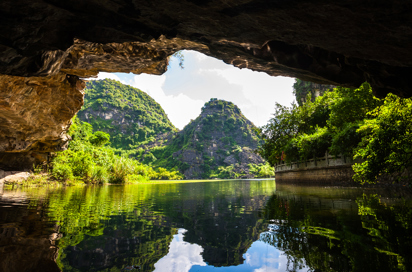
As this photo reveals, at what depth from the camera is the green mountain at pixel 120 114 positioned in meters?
110

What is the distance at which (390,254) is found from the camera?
2621mm

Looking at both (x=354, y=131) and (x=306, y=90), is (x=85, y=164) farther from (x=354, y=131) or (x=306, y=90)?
(x=306, y=90)

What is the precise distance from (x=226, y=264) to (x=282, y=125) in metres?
27.8

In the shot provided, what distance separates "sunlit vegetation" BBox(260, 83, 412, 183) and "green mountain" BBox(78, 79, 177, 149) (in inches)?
3872

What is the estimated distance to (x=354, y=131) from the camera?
15414 mm

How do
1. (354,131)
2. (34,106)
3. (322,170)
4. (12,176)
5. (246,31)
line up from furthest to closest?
(322,170) < (12,176) < (354,131) < (34,106) < (246,31)

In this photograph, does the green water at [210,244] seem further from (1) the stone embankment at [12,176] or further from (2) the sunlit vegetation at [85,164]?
(2) the sunlit vegetation at [85,164]

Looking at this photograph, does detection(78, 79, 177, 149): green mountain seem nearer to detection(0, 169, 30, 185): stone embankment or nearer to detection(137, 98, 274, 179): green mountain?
detection(137, 98, 274, 179): green mountain

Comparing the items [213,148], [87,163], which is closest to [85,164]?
[87,163]

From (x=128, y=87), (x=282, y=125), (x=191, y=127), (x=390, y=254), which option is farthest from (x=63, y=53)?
(x=128, y=87)

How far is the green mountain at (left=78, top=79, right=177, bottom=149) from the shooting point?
110m

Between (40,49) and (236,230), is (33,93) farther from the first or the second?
(236,230)

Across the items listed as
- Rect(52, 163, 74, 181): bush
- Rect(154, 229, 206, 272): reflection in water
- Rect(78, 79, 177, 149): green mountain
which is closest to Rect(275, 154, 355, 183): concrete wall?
Rect(154, 229, 206, 272): reflection in water

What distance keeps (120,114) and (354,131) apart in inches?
4570
